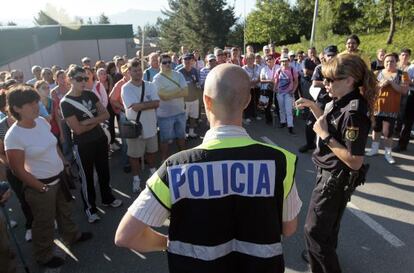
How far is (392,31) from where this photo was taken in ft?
88.6

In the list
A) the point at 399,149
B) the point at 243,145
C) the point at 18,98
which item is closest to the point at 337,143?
the point at 243,145

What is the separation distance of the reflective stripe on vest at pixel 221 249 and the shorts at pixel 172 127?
4.66m

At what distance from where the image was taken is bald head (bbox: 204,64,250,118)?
1.63m

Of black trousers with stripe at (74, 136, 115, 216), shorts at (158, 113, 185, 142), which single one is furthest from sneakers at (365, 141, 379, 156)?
black trousers with stripe at (74, 136, 115, 216)

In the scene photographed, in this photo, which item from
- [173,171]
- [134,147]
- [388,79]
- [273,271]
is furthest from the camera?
[388,79]

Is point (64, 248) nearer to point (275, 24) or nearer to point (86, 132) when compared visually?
point (86, 132)

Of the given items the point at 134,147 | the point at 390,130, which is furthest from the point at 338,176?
the point at 390,130

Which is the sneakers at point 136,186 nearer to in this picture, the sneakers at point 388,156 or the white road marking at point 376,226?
the white road marking at point 376,226

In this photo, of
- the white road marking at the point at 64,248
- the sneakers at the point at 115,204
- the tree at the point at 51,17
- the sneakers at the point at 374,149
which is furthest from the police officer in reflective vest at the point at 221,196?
the tree at the point at 51,17

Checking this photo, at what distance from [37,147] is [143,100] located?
2.24 m

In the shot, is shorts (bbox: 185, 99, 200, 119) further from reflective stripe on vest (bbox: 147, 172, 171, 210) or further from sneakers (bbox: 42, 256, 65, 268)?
reflective stripe on vest (bbox: 147, 172, 171, 210)

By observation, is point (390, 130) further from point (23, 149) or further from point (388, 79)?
point (23, 149)

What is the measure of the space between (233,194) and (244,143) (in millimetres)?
245

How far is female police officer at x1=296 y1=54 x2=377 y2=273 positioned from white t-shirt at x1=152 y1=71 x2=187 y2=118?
340 centimetres
